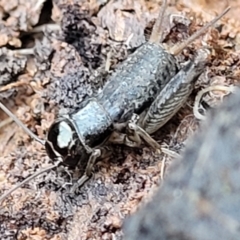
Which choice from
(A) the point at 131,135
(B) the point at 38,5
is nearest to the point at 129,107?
(A) the point at 131,135

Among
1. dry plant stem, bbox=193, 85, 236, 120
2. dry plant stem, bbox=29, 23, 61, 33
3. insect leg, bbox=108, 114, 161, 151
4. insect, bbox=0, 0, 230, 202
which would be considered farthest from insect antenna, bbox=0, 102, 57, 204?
dry plant stem, bbox=193, 85, 236, 120

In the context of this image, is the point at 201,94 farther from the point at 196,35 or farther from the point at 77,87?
the point at 77,87

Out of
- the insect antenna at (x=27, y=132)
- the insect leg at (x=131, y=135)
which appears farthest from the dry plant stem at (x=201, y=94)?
the insect antenna at (x=27, y=132)

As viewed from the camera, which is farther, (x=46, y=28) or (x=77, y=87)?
(x=46, y=28)

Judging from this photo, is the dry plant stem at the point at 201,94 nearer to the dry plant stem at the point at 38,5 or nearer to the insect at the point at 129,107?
the insect at the point at 129,107

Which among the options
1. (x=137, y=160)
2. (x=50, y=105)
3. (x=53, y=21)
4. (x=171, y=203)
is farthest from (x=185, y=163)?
(x=53, y=21)

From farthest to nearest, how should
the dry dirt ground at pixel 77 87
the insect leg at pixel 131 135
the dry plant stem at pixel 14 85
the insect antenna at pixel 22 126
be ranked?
1. the dry plant stem at pixel 14 85
2. the insect antenna at pixel 22 126
3. the insect leg at pixel 131 135
4. the dry dirt ground at pixel 77 87

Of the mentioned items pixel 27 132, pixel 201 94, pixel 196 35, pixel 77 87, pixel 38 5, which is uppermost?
pixel 196 35
